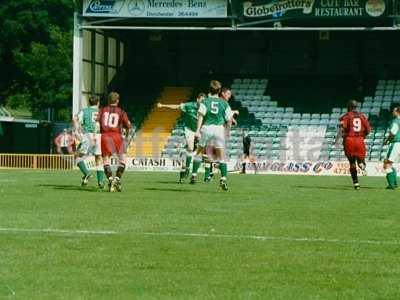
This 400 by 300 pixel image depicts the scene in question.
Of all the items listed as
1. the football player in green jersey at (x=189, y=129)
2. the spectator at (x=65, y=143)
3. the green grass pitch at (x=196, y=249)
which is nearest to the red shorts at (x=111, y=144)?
the green grass pitch at (x=196, y=249)

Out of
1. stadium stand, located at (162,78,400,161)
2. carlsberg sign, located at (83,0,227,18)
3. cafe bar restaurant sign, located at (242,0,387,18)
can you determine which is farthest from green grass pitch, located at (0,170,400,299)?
stadium stand, located at (162,78,400,161)

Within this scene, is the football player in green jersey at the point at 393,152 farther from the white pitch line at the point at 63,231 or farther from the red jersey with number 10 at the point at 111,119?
the white pitch line at the point at 63,231

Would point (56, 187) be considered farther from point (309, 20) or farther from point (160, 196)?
point (309, 20)

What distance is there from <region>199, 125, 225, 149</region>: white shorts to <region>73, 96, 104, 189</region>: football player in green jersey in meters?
2.34

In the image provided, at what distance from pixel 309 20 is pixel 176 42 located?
9214 millimetres

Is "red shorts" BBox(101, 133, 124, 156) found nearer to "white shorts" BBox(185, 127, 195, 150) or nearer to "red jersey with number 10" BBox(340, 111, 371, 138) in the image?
"red jersey with number 10" BBox(340, 111, 371, 138)

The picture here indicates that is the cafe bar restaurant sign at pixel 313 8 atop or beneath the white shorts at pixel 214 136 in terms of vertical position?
atop

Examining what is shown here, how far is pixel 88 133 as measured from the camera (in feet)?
75.7

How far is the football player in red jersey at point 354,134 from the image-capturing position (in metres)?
23.2

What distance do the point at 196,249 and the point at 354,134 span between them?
44.5 ft

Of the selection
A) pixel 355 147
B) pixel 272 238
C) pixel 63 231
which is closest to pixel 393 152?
pixel 355 147

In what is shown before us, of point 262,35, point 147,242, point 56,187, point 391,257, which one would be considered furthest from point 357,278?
point 262,35

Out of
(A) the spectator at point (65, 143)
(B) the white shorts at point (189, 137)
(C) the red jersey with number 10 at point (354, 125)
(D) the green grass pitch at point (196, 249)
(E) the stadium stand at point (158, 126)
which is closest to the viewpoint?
(D) the green grass pitch at point (196, 249)

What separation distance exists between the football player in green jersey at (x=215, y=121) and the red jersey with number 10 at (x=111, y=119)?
5.69 feet
